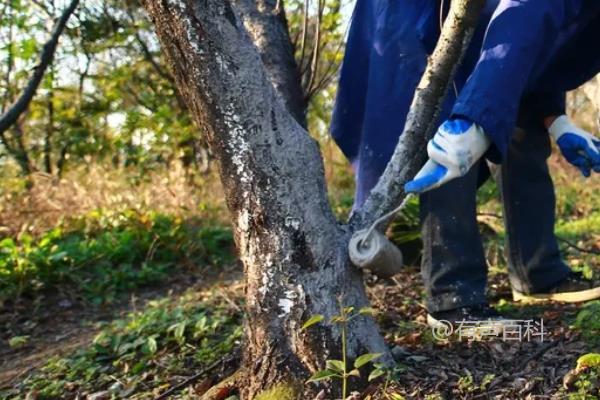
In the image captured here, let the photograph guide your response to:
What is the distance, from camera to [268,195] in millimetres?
1777

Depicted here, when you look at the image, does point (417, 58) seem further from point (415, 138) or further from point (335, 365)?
point (335, 365)

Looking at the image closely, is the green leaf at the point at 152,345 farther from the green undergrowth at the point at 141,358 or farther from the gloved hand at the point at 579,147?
the gloved hand at the point at 579,147

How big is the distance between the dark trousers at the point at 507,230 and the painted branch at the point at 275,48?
0.55 m

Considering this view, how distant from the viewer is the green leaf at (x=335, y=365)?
62.3 inches

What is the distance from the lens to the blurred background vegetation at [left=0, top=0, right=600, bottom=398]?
2615mm

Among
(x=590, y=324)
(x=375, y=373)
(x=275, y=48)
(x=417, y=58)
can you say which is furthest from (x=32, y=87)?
(x=590, y=324)

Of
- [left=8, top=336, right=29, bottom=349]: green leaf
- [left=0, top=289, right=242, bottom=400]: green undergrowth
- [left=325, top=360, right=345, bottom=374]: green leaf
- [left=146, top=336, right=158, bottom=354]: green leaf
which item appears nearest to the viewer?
[left=325, top=360, right=345, bottom=374]: green leaf

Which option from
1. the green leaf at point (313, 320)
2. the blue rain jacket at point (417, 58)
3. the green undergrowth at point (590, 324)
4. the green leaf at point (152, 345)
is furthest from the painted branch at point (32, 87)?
the green undergrowth at point (590, 324)

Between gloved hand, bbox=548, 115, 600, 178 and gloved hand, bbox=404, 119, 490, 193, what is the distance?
571 mm

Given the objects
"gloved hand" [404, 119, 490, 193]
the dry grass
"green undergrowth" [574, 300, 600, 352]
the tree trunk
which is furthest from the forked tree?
the dry grass

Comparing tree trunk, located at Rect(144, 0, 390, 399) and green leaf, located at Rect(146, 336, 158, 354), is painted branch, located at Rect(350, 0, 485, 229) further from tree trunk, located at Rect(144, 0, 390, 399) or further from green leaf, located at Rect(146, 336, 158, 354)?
green leaf, located at Rect(146, 336, 158, 354)

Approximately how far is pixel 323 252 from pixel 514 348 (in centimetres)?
64

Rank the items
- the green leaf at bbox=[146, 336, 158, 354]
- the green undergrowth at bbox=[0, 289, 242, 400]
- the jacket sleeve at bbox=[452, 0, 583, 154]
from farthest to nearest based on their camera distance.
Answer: the green leaf at bbox=[146, 336, 158, 354] → the green undergrowth at bbox=[0, 289, 242, 400] → the jacket sleeve at bbox=[452, 0, 583, 154]

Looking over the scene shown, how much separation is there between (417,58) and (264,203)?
2.56 feet
